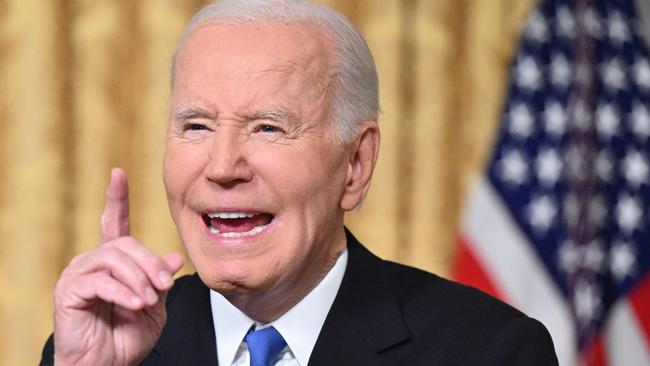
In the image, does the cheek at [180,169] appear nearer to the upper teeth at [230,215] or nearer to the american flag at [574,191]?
the upper teeth at [230,215]

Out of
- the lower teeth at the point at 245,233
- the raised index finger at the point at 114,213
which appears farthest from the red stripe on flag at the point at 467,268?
the raised index finger at the point at 114,213

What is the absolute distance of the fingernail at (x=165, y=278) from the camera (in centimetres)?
168

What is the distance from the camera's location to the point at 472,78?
3787mm

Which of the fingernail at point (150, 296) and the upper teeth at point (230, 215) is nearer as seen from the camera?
the fingernail at point (150, 296)

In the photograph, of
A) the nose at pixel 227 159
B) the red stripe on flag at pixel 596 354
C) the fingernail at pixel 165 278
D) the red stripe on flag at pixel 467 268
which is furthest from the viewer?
the red stripe on flag at pixel 467 268

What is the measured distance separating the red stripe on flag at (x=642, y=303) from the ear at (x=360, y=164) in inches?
66.4

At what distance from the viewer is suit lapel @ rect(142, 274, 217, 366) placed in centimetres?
215

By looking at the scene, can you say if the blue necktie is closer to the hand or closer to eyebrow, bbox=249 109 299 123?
the hand

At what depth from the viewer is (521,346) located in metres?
2.05

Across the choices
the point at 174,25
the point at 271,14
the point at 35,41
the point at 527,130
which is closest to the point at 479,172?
the point at 527,130

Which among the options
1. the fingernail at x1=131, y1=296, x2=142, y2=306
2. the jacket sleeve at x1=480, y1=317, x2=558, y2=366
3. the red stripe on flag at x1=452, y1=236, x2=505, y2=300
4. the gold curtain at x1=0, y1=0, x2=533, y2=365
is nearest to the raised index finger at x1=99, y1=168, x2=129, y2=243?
the fingernail at x1=131, y1=296, x2=142, y2=306

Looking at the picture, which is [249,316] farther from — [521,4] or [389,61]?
[521,4]

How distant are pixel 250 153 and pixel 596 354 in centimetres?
199

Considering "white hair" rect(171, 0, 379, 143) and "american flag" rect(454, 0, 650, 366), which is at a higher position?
"white hair" rect(171, 0, 379, 143)
